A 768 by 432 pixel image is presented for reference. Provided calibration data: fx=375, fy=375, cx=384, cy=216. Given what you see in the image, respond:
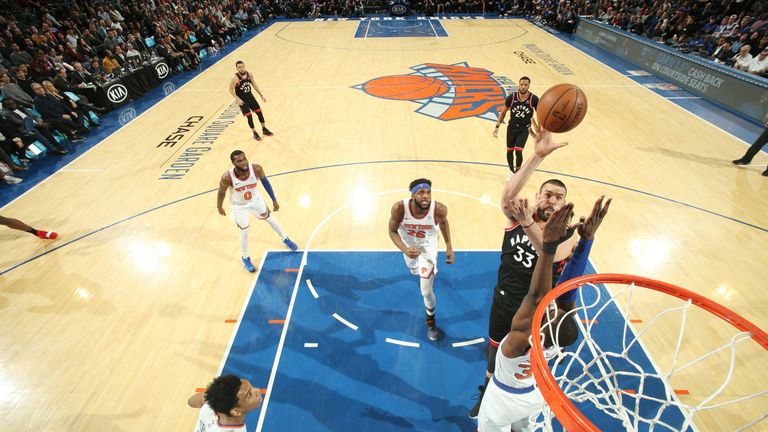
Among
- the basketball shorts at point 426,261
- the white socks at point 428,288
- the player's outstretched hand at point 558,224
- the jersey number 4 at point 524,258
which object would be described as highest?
the player's outstretched hand at point 558,224

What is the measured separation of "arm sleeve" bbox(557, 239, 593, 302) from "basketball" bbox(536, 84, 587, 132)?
5.24ft

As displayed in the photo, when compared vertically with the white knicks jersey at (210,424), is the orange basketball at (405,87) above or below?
below

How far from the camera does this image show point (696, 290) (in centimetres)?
494

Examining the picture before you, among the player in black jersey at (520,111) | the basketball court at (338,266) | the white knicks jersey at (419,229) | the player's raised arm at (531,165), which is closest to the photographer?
the player's raised arm at (531,165)

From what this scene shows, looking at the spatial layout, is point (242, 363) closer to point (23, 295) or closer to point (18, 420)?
point (18, 420)

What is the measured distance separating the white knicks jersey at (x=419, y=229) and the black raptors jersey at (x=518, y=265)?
0.98 meters

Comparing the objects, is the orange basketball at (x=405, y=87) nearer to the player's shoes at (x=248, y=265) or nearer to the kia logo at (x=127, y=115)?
the kia logo at (x=127, y=115)

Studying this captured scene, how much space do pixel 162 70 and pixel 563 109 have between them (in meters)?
14.5

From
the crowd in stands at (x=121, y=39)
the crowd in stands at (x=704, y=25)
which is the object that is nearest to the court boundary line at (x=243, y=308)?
the crowd in stands at (x=121, y=39)

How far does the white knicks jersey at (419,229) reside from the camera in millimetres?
4062

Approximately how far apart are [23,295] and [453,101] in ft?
33.6

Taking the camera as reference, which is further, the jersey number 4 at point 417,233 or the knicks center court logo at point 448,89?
the knicks center court logo at point 448,89

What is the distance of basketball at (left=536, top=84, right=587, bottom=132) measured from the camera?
3641 millimetres

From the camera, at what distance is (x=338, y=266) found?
5473 millimetres
